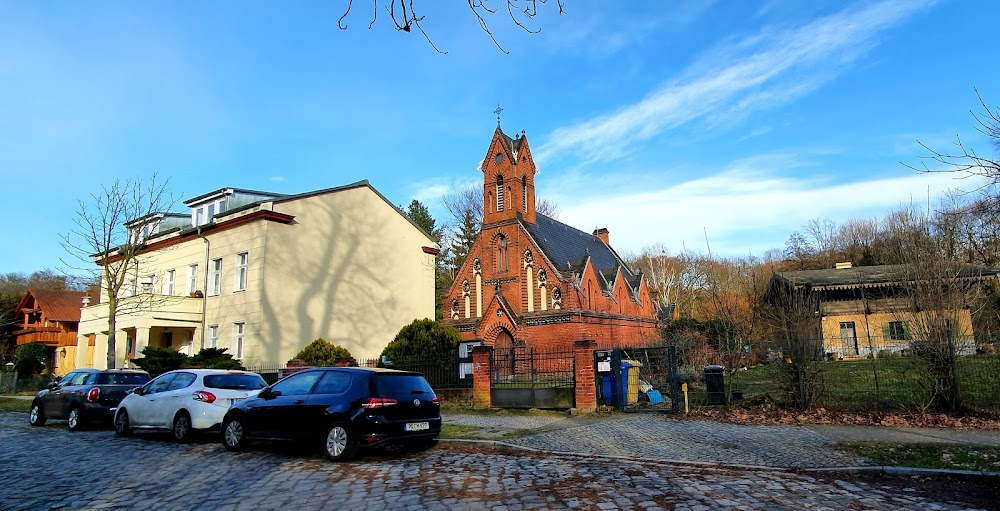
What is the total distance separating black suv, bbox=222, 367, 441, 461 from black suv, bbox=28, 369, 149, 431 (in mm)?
6776

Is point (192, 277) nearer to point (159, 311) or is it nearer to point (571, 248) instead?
point (159, 311)

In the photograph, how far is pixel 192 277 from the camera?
3175cm

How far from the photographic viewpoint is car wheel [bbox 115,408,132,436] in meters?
14.0

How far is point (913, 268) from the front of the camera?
12.8m

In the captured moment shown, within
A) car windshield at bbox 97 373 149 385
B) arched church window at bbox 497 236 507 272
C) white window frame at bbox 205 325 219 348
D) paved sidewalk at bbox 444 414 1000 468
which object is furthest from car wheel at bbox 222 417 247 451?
arched church window at bbox 497 236 507 272

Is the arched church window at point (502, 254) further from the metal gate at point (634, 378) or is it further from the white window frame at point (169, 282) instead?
the metal gate at point (634, 378)

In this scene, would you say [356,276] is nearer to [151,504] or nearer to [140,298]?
[140,298]

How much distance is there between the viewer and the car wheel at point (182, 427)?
1251 cm

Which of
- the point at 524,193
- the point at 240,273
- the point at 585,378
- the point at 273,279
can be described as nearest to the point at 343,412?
the point at 585,378

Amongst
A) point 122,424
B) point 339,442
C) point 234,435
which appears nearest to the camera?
point 339,442

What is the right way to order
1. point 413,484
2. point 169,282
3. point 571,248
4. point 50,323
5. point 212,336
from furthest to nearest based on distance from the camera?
point 50,323 → point 571,248 → point 169,282 → point 212,336 → point 413,484

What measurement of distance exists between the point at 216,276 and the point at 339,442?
23888 millimetres

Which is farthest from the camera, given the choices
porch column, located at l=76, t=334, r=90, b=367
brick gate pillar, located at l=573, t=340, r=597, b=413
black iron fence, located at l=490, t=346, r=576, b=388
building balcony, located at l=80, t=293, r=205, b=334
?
porch column, located at l=76, t=334, r=90, b=367

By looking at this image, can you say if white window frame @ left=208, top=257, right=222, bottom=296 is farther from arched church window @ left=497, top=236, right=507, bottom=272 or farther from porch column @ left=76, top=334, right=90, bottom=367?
arched church window @ left=497, top=236, right=507, bottom=272
